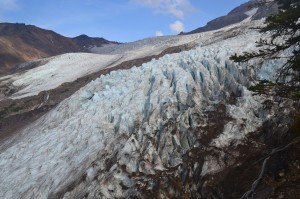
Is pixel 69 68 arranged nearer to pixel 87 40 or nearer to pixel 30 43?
pixel 30 43

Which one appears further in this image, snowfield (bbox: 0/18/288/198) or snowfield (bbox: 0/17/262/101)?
snowfield (bbox: 0/17/262/101)

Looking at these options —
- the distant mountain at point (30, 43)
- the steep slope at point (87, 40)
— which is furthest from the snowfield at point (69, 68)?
the steep slope at point (87, 40)

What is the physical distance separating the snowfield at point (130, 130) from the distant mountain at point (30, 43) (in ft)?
338

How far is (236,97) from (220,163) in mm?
4801

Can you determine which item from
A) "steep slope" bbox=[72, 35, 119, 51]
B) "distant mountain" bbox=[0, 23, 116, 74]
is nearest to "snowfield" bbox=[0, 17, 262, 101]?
"distant mountain" bbox=[0, 23, 116, 74]

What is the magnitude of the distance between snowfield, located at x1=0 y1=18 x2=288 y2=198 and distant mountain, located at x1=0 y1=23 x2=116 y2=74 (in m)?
103

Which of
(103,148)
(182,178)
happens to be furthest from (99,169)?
(182,178)

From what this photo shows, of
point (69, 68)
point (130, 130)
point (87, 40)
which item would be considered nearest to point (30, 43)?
point (87, 40)

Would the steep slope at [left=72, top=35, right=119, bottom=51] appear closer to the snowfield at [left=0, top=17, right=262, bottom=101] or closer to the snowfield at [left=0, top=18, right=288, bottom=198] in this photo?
the snowfield at [left=0, top=17, right=262, bottom=101]

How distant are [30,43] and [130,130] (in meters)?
137

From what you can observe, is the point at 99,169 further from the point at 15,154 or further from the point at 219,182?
the point at 15,154

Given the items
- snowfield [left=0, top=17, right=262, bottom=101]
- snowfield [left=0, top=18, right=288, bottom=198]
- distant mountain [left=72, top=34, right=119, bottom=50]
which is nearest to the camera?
snowfield [left=0, top=18, right=288, bottom=198]

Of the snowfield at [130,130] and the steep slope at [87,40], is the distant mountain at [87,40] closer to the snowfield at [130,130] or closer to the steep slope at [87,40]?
the steep slope at [87,40]

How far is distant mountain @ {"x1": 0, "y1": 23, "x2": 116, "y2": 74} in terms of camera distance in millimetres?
129750
